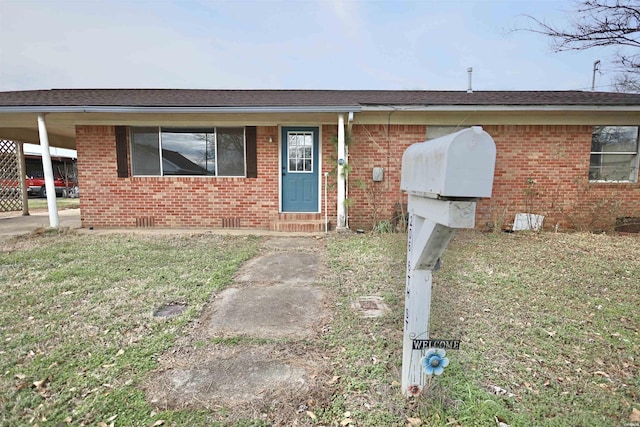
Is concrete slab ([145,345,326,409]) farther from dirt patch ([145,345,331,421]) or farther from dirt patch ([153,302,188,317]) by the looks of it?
dirt patch ([153,302,188,317])

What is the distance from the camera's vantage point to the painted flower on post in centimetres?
166

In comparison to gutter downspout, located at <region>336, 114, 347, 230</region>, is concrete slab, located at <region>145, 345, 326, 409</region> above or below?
below

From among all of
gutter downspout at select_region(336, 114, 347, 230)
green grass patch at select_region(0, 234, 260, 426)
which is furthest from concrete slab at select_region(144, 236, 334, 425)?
gutter downspout at select_region(336, 114, 347, 230)

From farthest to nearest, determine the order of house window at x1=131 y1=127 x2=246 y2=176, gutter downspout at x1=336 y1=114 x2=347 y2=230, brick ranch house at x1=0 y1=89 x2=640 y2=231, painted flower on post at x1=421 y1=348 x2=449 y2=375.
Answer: house window at x1=131 y1=127 x2=246 y2=176 → brick ranch house at x1=0 y1=89 x2=640 y2=231 → gutter downspout at x1=336 y1=114 x2=347 y2=230 → painted flower on post at x1=421 y1=348 x2=449 y2=375

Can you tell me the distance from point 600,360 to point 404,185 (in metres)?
1.99

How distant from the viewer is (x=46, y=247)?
570 cm

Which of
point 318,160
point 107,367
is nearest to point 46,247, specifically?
point 107,367

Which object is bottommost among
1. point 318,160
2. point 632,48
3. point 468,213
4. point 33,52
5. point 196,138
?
point 468,213

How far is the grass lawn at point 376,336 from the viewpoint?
183cm

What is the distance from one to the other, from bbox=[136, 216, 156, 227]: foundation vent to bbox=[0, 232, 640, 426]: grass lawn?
2.56 metres

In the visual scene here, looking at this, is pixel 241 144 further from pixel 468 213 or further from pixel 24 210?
pixel 24 210

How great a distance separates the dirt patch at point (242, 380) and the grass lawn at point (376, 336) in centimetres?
8

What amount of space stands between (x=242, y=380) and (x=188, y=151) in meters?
6.76

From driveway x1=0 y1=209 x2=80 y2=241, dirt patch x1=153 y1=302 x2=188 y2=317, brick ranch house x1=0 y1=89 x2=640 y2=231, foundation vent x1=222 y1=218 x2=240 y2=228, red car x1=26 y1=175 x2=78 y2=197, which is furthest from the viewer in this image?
red car x1=26 y1=175 x2=78 y2=197
